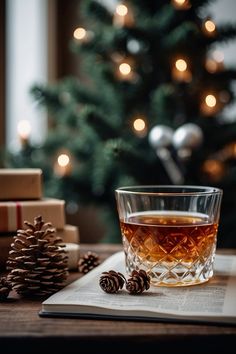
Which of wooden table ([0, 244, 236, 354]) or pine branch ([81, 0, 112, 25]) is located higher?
pine branch ([81, 0, 112, 25])

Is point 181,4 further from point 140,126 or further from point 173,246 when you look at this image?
point 173,246

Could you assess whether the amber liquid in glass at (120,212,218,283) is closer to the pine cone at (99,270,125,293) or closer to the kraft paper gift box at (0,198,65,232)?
the pine cone at (99,270,125,293)

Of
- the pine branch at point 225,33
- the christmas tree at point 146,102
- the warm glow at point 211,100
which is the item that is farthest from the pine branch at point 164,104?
the pine branch at point 225,33

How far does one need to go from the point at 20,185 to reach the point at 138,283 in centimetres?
33

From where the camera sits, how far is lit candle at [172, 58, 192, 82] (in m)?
1.52

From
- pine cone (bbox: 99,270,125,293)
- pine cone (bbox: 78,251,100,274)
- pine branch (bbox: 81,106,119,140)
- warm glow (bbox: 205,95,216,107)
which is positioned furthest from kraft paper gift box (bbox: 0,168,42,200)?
warm glow (bbox: 205,95,216,107)

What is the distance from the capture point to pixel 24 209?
0.84 m

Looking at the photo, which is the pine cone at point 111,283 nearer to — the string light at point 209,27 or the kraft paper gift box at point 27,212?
the kraft paper gift box at point 27,212

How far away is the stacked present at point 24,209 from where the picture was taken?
817 millimetres

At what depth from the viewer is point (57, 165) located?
5.37 ft

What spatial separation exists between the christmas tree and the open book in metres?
0.82

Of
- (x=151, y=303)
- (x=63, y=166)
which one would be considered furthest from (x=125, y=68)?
(x=151, y=303)

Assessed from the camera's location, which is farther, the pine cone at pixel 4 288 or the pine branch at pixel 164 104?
the pine branch at pixel 164 104

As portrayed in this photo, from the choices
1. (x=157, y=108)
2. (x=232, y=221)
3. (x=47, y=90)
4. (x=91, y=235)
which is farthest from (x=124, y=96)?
(x=91, y=235)
